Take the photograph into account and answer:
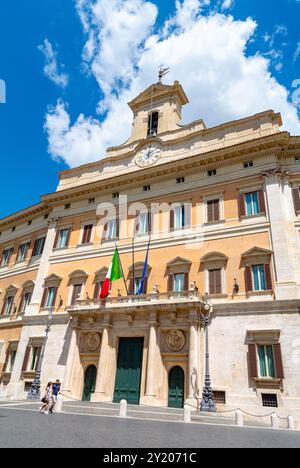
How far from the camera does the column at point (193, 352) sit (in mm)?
17031

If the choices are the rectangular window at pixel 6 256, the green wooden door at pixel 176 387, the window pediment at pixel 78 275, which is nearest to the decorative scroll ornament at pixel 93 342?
the window pediment at pixel 78 275

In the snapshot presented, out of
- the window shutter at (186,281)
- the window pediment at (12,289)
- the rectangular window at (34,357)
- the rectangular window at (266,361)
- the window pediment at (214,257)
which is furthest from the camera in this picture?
the window pediment at (12,289)

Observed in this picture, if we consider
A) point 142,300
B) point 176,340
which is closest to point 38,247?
point 142,300

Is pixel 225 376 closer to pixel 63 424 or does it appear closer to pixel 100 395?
pixel 100 395

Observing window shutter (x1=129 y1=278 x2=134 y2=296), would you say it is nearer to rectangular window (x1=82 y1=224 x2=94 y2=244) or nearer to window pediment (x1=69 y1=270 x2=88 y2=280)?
window pediment (x1=69 y1=270 x2=88 y2=280)

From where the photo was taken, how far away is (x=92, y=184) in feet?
90.5

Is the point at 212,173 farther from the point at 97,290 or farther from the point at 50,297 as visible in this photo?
the point at 50,297

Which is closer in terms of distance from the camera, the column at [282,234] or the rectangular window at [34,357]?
the column at [282,234]

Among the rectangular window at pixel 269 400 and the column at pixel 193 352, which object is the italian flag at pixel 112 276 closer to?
the column at pixel 193 352

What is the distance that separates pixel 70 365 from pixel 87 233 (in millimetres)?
10115

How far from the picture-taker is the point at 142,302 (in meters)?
19.5

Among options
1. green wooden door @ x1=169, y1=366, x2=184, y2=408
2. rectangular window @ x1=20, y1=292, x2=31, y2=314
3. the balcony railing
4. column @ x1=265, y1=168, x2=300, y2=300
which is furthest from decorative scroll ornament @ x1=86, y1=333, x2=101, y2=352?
column @ x1=265, y1=168, x2=300, y2=300

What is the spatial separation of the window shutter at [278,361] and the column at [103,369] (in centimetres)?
958
